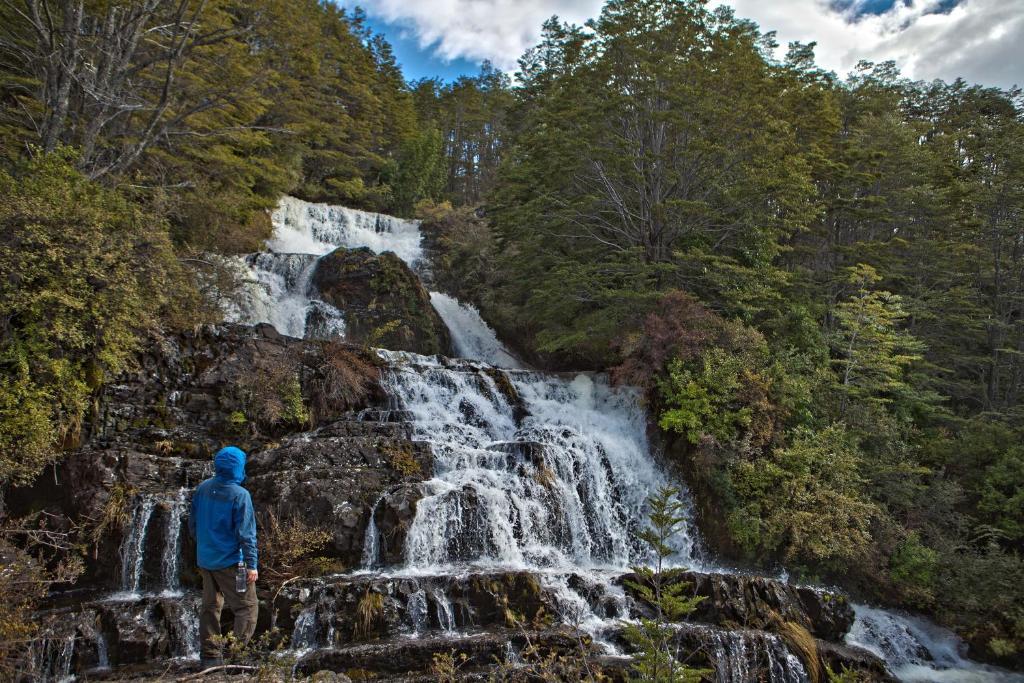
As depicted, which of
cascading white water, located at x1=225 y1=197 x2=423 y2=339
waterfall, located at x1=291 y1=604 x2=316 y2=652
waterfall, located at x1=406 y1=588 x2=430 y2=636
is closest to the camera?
waterfall, located at x1=291 y1=604 x2=316 y2=652

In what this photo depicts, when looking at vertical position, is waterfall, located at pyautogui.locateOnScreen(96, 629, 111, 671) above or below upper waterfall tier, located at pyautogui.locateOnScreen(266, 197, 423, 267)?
below

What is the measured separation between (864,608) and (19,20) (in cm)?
1865

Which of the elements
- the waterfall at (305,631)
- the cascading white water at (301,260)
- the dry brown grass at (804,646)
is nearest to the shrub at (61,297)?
the cascading white water at (301,260)

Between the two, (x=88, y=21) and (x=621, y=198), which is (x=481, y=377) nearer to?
(x=621, y=198)

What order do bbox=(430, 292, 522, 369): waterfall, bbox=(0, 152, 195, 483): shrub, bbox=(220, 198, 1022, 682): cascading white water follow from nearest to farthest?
bbox=(0, 152, 195, 483): shrub → bbox=(220, 198, 1022, 682): cascading white water → bbox=(430, 292, 522, 369): waterfall

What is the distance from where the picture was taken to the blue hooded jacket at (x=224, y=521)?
4895 millimetres

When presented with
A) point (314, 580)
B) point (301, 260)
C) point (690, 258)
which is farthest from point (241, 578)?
point (301, 260)

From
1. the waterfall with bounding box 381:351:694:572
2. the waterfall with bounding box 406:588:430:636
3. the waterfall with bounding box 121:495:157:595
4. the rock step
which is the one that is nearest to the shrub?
the waterfall with bounding box 121:495:157:595

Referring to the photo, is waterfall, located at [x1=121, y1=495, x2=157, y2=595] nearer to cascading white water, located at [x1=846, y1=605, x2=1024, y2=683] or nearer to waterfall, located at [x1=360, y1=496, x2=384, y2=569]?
waterfall, located at [x1=360, y1=496, x2=384, y2=569]

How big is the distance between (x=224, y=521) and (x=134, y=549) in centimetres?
290

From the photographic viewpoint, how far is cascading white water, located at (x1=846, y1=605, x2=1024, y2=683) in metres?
8.28

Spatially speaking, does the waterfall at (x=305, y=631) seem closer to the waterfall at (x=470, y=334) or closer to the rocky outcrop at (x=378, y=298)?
the rocky outcrop at (x=378, y=298)

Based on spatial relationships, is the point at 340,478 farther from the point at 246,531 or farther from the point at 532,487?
the point at 246,531

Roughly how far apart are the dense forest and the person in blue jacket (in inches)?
69.0
